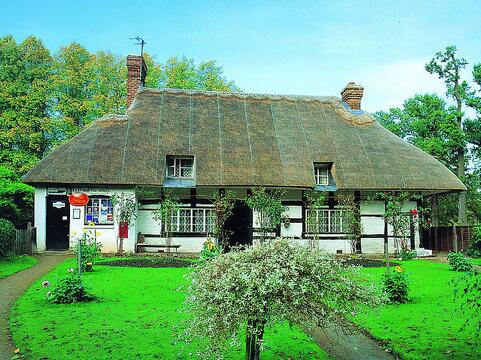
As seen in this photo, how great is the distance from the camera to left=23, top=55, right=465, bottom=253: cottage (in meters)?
20.5

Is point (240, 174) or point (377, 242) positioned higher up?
point (240, 174)

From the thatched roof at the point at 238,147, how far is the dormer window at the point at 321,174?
1.89ft

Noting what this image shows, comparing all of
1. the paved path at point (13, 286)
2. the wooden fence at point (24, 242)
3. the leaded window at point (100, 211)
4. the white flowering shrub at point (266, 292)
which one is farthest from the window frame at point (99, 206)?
the white flowering shrub at point (266, 292)

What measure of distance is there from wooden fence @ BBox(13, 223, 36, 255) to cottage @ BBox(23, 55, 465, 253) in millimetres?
336

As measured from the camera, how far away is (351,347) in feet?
24.8

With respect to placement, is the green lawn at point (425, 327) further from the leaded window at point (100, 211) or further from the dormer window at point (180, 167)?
the leaded window at point (100, 211)

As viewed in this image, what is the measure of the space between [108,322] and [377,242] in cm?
1623

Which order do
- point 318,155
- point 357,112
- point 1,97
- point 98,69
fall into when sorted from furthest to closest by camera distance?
point 98,69 → point 1,97 → point 357,112 → point 318,155

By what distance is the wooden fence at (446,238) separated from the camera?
2334 centimetres

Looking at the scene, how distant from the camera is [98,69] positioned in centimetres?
3688

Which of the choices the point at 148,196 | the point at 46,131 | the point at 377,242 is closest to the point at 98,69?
the point at 46,131

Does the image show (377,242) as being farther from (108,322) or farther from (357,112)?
(108,322)

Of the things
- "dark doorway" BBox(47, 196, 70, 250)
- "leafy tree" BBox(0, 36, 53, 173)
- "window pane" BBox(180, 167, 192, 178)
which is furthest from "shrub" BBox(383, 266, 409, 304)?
"leafy tree" BBox(0, 36, 53, 173)

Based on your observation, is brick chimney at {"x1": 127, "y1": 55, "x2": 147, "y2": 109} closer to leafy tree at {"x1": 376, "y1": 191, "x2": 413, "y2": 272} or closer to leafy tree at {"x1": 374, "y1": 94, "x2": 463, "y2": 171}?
leafy tree at {"x1": 376, "y1": 191, "x2": 413, "y2": 272}
